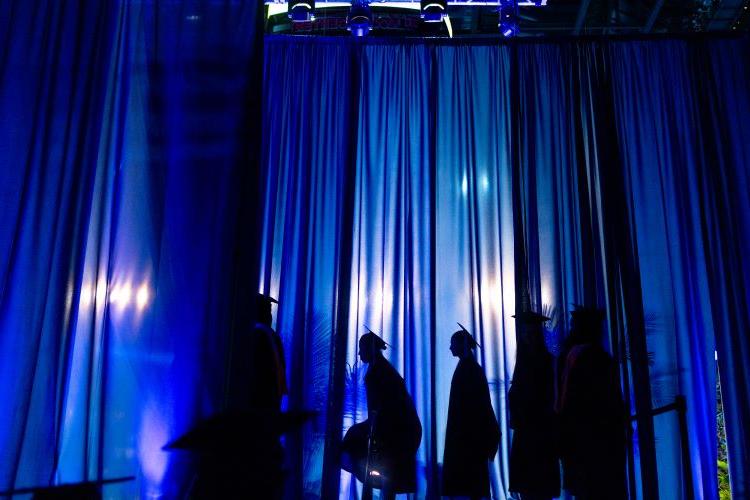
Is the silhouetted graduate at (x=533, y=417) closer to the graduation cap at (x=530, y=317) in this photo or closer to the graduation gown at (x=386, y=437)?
the graduation cap at (x=530, y=317)

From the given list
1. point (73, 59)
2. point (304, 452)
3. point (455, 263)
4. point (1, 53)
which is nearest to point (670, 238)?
point (455, 263)

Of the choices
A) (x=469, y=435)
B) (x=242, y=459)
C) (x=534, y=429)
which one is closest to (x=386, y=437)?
(x=469, y=435)

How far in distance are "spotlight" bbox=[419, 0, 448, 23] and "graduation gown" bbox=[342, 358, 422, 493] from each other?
2.97 metres

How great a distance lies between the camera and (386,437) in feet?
14.9

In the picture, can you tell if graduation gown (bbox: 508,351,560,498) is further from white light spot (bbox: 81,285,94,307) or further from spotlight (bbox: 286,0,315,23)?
spotlight (bbox: 286,0,315,23)

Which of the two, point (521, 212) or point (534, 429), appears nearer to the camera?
point (534, 429)

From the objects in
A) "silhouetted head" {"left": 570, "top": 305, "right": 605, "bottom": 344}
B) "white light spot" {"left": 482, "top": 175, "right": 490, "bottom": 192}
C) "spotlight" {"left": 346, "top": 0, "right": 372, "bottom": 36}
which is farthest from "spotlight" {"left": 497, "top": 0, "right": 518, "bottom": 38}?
"silhouetted head" {"left": 570, "top": 305, "right": 605, "bottom": 344}

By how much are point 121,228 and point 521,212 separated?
10.3ft

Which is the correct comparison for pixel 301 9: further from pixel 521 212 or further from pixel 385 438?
pixel 385 438

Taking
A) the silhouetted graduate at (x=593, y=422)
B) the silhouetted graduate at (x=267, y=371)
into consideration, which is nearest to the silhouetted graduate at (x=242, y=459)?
the silhouetted graduate at (x=267, y=371)

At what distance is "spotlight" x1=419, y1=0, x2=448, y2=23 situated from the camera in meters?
5.25

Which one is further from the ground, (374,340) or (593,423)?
(374,340)

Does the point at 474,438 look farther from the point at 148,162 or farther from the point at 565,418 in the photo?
the point at 148,162

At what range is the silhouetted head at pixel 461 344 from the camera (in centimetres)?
484
